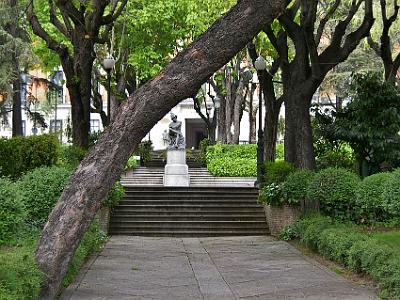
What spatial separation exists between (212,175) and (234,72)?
19.1 ft

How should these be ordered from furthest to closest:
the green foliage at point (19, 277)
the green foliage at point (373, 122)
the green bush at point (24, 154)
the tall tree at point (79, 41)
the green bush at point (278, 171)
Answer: the green foliage at point (373, 122) → the green bush at point (278, 171) → the tall tree at point (79, 41) → the green bush at point (24, 154) → the green foliage at point (19, 277)

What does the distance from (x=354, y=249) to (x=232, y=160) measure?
2372cm

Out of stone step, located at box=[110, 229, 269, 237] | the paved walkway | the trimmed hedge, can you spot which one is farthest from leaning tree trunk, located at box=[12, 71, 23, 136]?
the trimmed hedge

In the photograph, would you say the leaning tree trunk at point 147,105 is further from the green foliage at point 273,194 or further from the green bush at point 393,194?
the green foliage at point 273,194

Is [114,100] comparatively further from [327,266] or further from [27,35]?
[327,266]

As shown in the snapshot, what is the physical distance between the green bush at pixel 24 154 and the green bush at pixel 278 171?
6.44 m

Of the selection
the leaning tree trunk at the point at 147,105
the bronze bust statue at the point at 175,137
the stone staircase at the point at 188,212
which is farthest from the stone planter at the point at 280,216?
the leaning tree trunk at the point at 147,105

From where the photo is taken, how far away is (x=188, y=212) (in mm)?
23656

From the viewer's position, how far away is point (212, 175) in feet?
117

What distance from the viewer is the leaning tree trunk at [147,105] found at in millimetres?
8758

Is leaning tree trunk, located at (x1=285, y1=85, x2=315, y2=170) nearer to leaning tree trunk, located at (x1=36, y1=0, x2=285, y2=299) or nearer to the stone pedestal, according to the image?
the stone pedestal

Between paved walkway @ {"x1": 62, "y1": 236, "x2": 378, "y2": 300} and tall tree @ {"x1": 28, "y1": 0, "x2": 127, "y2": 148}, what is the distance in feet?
15.6

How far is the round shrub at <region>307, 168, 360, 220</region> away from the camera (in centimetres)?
1761

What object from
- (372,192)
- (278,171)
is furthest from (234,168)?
(372,192)
